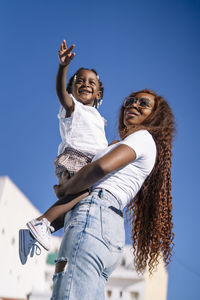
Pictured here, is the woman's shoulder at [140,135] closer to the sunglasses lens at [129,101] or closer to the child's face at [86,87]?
the sunglasses lens at [129,101]

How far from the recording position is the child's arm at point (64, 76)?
2.88 m

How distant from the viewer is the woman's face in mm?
3105

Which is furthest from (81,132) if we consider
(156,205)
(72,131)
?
(156,205)

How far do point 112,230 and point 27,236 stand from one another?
0.52 m

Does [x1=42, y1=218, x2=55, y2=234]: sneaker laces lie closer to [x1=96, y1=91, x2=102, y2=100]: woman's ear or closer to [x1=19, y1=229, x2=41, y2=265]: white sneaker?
[x1=19, y1=229, x2=41, y2=265]: white sneaker

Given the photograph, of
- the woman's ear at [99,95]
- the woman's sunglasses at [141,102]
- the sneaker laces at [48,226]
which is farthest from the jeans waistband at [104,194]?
the woman's ear at [99,95]

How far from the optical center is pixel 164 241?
300 centimetres

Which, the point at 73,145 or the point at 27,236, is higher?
Result: the point at 73,145

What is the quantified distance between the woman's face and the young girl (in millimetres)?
263

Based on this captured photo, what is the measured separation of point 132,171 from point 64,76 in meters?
0.81

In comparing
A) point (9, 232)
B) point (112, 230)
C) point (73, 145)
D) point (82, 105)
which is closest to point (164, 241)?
point (112, 230)

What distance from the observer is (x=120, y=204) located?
8.54ft

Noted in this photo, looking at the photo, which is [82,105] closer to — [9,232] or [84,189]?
[84,189]

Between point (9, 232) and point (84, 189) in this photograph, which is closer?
point (84, 189)
